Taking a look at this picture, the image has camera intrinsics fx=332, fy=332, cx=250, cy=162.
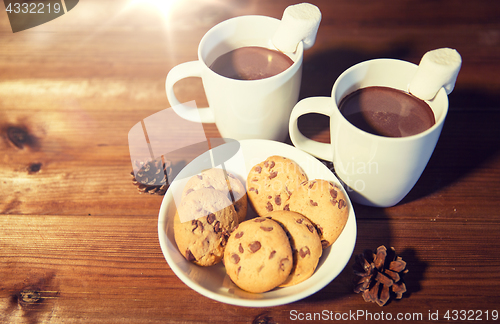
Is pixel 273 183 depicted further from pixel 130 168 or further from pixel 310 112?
pixel 130 168

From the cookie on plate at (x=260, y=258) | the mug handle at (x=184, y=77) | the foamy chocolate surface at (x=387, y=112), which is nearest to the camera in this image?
the cookie on plate at (x=260, y=258)

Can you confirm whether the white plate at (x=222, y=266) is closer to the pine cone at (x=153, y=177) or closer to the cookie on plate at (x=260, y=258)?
the cookie on plate at (x=260, y=258)

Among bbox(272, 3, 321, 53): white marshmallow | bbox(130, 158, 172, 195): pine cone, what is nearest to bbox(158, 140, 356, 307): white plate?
bbox(130, 158, 172, 195): pine cone

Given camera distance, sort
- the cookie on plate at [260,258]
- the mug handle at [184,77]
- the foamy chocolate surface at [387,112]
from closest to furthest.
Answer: the cookie on plate at [260,258]
the foamy chocolate surface at [387,112]
the mug handle at [184,77]

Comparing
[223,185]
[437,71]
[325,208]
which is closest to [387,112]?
[437,71]

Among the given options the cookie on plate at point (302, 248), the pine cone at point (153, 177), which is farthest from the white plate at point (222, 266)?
the pine cone at point (153, 177)

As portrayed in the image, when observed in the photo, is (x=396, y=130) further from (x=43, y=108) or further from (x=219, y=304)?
(x=43, y=108)

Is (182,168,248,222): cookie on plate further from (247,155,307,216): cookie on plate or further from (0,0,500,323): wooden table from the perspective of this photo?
(0,0,500,323): wooden table
